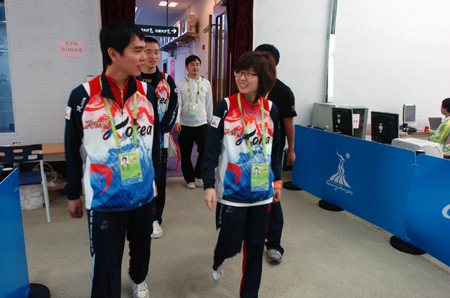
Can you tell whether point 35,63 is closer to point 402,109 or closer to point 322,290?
point 322,290

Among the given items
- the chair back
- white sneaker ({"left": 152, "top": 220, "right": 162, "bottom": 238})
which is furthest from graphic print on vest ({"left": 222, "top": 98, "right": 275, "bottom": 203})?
the chair back

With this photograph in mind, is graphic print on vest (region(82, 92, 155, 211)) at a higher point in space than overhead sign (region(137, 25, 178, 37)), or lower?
lower

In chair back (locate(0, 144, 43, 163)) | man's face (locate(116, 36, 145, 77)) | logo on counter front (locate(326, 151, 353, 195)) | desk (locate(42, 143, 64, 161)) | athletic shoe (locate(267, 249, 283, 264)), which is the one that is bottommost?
Result: athletic shoe (locate(267, 249, 283, 264))

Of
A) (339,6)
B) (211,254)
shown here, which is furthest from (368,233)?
(339,6)

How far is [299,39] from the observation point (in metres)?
4.89

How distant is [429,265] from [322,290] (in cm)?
103

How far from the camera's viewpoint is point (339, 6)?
5027mm

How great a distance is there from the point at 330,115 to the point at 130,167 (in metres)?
3.78

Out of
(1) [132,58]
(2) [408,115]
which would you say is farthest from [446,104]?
(1) [132,58]

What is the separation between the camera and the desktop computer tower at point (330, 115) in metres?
4.09

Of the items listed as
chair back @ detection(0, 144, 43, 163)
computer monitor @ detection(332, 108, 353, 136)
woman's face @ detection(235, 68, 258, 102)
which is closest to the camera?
woman's face @ detection(235, 68, 258, 102)

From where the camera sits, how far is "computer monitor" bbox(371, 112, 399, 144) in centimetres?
342

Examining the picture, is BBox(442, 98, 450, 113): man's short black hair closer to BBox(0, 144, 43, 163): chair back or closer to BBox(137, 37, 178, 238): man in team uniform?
BBox(137, 37, 178, 238): man in team uniform

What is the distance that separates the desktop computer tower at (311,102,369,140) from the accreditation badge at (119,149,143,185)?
126 inches
